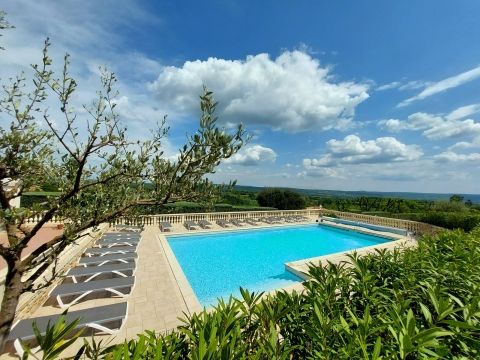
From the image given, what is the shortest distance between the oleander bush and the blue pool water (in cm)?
756

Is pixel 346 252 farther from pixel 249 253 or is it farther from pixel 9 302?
pixel 9 302

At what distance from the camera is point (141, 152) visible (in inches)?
174

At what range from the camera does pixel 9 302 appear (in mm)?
3502

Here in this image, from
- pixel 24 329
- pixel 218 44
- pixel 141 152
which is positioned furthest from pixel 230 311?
pixel 218 44

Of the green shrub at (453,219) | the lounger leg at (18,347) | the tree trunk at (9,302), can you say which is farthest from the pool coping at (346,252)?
the lounger leg at (18,347)

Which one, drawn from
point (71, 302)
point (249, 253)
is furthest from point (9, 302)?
point (249, 253)

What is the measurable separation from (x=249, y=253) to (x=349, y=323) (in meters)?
15.5

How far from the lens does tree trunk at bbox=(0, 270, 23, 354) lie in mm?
3445

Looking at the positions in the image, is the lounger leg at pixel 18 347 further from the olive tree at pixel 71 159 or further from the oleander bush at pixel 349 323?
the oleander bush at pixel 349 323

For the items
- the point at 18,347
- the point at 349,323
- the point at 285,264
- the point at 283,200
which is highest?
the point at 283,200

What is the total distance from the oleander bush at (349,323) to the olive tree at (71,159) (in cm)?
175

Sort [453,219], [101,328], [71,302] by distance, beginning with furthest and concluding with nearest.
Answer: [453,219]
[71,302]
[101,328]

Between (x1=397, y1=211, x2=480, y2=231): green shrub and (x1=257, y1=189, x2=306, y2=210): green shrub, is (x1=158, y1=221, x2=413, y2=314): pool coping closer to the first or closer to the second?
(x1=397, y1=211, x2=480, y2=231): green shrub

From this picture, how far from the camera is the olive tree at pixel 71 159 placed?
11.7 feet
